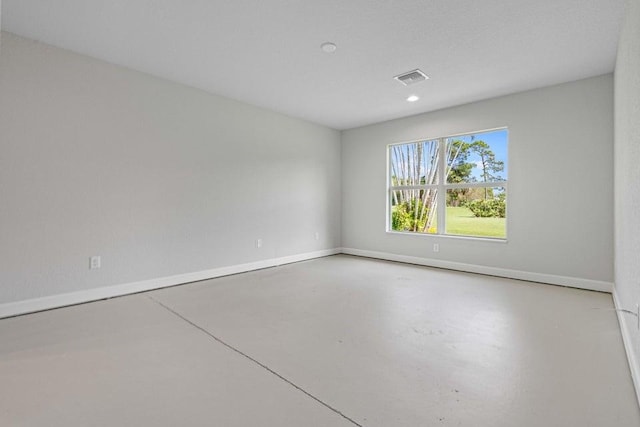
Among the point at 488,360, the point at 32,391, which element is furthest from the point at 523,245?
the point at 32,391

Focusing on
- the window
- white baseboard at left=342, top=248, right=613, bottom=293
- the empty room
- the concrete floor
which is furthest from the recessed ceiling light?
white baseboard at left=342, top=248, right=613, bottom=293

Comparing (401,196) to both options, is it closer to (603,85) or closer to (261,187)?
(261,187)

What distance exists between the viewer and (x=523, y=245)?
3.96 meters

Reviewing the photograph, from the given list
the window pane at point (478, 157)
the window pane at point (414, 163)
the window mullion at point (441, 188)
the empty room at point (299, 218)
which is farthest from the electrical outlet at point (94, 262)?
the window pane at point (478, 157)

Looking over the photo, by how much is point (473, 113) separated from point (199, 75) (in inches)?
147

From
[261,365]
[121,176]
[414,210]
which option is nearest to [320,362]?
[261,365]

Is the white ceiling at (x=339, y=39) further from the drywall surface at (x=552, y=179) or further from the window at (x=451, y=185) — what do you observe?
the window at (x=451, y=185)

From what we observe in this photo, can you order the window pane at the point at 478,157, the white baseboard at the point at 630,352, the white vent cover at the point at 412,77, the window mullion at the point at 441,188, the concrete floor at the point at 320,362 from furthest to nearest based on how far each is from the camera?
the window mullion at the point at 441,188 < the window pane at the point at 478,157 < the white vent cover at the point at 412,77 < the white baseboard at the point at 630,352 < the concrete floor at the point at 320,362

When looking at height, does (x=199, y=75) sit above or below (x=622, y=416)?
above

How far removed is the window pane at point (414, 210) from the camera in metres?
4.98

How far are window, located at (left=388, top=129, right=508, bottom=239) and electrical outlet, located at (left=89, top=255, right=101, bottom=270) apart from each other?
14.0 feet

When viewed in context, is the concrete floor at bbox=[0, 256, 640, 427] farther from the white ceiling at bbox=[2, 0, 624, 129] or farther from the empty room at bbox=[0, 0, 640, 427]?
the white ceiling at bbox=[2, 0, 624, 129]

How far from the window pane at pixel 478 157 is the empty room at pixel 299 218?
0.03m

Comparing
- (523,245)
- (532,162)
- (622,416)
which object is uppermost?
(532,162)
